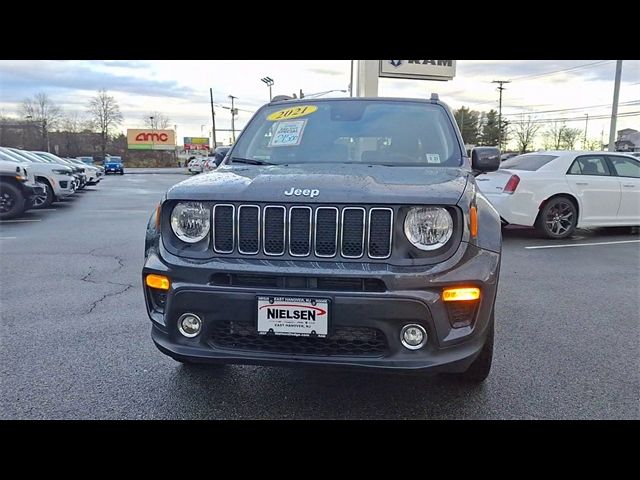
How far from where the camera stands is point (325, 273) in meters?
2.30

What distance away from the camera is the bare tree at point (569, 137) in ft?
211

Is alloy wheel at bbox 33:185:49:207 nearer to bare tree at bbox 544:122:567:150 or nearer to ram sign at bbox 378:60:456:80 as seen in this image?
ram sign at bbox 378:60:456:80

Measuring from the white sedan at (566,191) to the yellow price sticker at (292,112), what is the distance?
5332 millimetres

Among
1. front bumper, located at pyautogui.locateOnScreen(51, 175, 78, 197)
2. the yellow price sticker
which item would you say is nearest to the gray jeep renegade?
the yellow price sticker

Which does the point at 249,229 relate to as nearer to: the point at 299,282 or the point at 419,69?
the point at 299,282

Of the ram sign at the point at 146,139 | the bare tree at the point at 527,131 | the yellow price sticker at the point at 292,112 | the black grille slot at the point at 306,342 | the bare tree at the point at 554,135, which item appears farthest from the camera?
the ram sign at the point at 146,139

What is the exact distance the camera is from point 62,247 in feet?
24.9

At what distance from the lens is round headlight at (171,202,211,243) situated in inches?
98.9

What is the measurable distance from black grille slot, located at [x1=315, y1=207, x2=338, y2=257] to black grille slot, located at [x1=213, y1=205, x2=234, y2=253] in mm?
463

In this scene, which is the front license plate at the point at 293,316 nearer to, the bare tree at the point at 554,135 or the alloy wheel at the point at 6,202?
Result: the alloy wheel at the point at 6,202

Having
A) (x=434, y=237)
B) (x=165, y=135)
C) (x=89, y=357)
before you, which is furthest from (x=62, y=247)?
(x=165, y=135)

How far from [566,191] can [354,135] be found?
6123mm

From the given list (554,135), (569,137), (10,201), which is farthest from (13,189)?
(554,135)

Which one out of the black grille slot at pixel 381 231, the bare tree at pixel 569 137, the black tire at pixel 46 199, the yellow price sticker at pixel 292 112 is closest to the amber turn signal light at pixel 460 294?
the black grille slot at pixel 381 231
